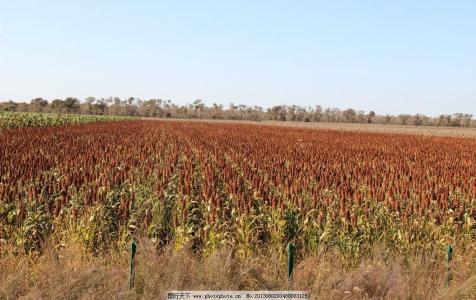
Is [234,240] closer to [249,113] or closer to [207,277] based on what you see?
[207,277]

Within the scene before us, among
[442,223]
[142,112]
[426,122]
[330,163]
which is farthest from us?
[142,112]

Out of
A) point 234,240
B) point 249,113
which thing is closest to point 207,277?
point 234,240

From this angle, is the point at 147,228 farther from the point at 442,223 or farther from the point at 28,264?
the point at 442,223

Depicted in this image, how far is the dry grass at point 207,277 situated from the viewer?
11.9 ft

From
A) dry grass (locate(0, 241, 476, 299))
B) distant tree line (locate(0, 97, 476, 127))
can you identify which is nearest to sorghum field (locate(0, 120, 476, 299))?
dry grass (locate(0, 241, 476, 299))

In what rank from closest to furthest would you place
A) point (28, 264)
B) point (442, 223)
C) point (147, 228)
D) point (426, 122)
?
point (28, 264) < point (147, 228) < point (442, 223) < point (426, 122)

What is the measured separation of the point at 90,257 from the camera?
4.36 m

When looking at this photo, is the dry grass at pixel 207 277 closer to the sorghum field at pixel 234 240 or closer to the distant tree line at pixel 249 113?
the sorghum field at pixel 234 240

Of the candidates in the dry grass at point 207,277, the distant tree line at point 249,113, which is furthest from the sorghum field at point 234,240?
the distant tree line at point 249,113

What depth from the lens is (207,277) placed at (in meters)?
3.84

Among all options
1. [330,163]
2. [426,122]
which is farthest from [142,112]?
[330,163]

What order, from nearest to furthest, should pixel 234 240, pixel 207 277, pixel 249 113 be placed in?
pixel 207 277 → pixel 234 240 → pixel 249 113

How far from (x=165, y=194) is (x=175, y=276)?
9.53 feet

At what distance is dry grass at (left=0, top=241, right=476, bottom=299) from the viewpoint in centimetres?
361
